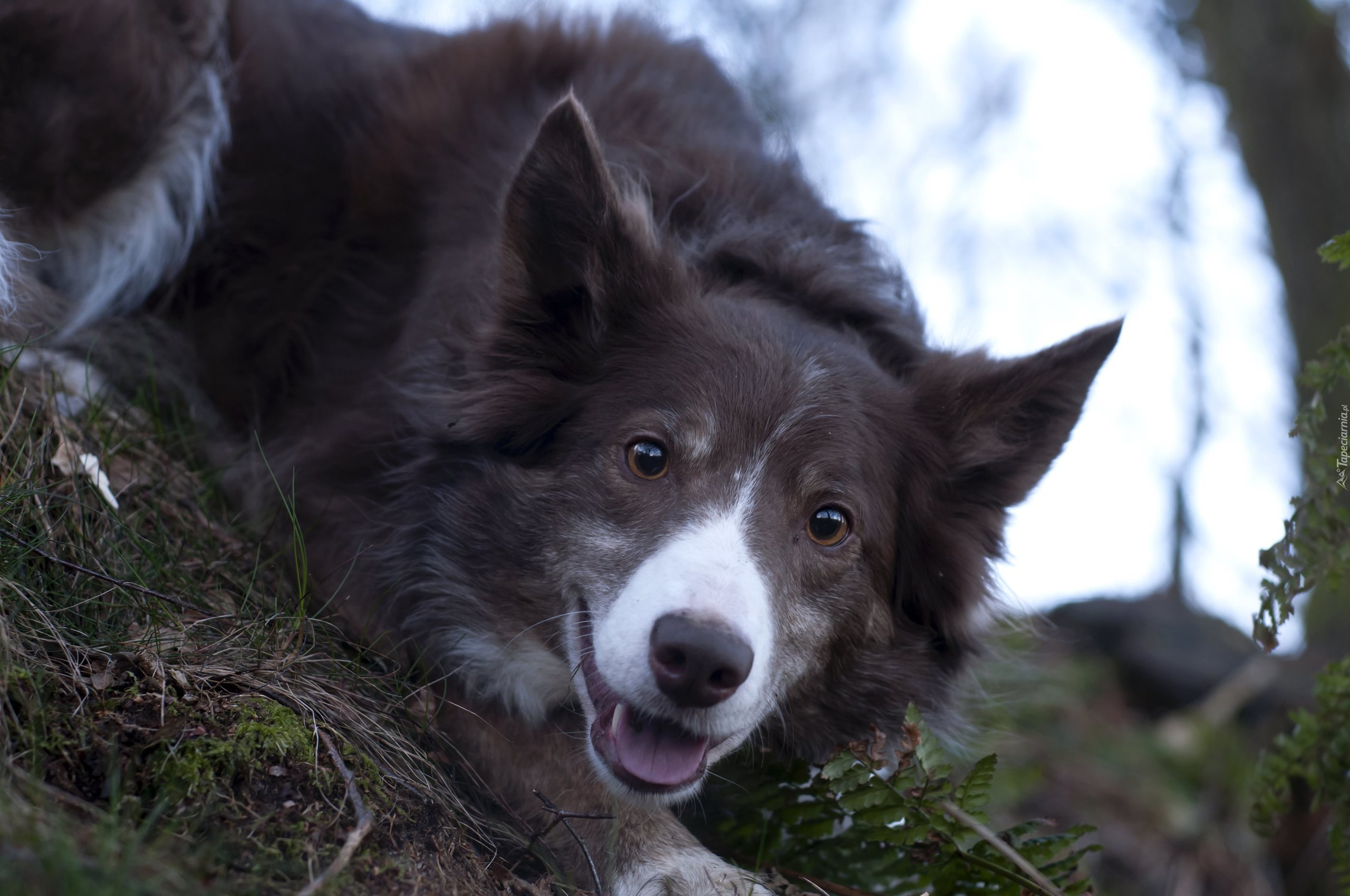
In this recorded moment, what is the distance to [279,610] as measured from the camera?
3217mm

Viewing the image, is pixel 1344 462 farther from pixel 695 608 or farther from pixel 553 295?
pixel 553 295

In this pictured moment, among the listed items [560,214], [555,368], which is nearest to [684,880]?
[555,368]

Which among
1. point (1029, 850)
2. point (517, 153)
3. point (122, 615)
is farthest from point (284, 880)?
point (517, 153)

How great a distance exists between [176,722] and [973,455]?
2586 millimetres

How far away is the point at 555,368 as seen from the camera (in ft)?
11.7

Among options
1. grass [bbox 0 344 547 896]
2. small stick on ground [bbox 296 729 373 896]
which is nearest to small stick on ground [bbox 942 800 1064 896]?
grass [bbox 0 344 547 896]

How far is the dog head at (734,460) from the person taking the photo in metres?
3.05

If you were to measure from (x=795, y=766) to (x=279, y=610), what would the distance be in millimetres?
1647

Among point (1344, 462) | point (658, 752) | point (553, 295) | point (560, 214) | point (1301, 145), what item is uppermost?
Answer: point (1301, 145)

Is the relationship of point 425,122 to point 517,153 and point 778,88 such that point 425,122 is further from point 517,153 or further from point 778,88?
point 778,88

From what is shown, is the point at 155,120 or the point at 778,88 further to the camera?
the point at 778,88

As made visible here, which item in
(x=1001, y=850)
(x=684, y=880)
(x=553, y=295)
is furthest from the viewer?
(x=553, y=295)

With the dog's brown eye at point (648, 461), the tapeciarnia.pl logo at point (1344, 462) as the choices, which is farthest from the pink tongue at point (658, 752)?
the tapeciarnia.pl logo at point (1344, 462)

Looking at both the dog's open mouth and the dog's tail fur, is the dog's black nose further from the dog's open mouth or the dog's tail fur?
the dog's tail fur
